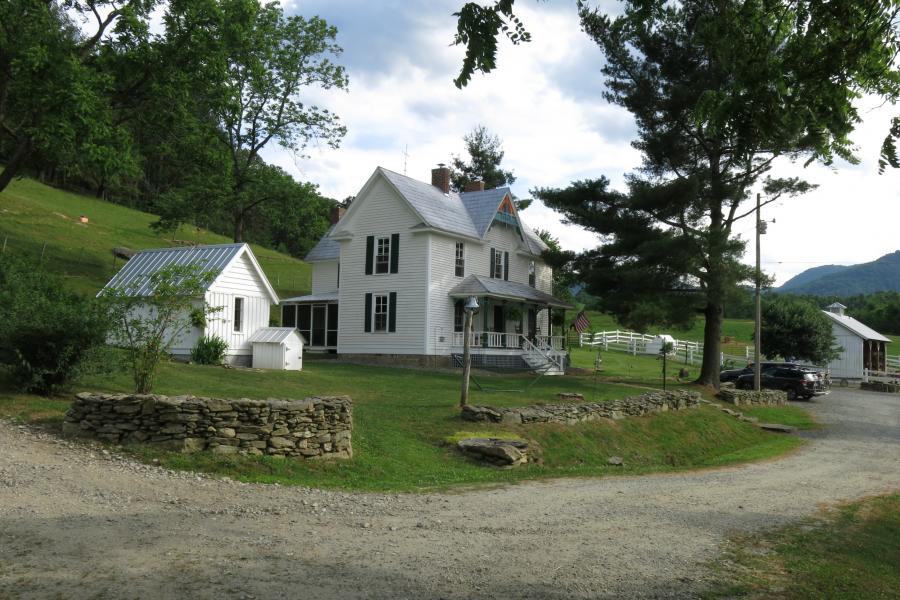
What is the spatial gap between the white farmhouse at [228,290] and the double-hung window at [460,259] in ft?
32.0

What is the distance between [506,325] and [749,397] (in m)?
12.2

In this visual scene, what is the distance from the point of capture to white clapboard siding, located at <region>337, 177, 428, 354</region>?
3322cm

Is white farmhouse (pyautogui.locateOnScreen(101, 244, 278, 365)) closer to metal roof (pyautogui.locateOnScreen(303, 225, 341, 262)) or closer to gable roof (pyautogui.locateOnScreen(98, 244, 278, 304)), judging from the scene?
gable roof (pyautogui.locateOnScreen(98, 244, 278, 304))

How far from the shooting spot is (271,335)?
2691 centimetres

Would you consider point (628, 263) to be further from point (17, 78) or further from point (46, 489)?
point (46, 489)

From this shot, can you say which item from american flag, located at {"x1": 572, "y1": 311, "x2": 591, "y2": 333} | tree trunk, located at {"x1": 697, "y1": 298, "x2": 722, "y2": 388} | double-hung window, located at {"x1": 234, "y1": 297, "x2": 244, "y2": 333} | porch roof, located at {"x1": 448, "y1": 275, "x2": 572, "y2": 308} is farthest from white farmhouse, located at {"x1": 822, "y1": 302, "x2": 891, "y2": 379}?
double-hung window, located at {"x1": 234, "y1": 297, "x2": 244, "y2": 333}

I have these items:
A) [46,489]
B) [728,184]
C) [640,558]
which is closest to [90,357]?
[46,489]

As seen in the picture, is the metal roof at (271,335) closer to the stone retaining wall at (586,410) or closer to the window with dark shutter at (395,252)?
the window with dark shutter at (395,252)

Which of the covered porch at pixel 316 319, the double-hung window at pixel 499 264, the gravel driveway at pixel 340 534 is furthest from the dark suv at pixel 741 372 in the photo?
the gravel driveway at pixel 340 534

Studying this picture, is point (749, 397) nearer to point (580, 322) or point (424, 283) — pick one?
point (580, 322)

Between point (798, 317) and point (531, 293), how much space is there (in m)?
18.8

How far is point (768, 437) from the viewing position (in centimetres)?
2391

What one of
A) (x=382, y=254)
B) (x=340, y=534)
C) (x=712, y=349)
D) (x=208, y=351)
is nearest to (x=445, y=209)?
(x=382, y=254)

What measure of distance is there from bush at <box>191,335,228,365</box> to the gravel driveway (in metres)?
13.4
